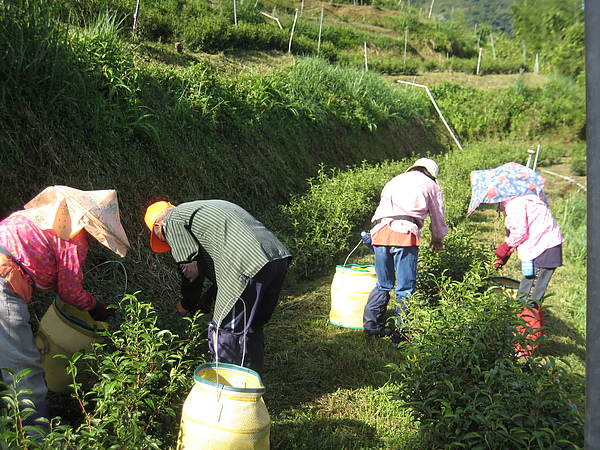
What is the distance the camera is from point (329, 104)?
10.8m

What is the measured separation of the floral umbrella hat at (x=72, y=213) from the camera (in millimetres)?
2838

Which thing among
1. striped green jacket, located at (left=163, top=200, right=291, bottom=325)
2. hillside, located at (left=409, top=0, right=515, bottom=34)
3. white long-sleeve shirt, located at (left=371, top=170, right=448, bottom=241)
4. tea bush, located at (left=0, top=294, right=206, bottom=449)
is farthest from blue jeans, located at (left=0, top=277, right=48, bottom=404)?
white long-sleeve shirt, located at (left=371, top=170, right=448, bottom=241)

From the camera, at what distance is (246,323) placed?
123 inches

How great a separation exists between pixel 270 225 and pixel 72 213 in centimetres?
410

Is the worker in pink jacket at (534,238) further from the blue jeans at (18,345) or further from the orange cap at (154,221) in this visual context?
the blue jeans at (18,345)

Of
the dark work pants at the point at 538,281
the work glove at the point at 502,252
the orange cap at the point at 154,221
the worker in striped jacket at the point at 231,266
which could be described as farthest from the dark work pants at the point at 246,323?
the work glove at the point at 502,252

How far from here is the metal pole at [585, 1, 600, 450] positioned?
1144 mm

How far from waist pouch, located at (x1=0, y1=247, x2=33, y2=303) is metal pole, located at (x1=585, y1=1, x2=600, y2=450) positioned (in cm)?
263

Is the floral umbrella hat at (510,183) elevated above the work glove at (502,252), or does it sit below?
above

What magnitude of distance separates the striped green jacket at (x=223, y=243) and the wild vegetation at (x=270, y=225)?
40cm

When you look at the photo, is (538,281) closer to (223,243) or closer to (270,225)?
(223,243)

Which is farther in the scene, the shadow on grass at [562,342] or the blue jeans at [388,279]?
the shadow on grass at [562,342]

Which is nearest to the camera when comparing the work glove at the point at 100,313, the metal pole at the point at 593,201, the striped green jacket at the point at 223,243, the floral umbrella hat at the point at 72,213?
the metal pole at the point at 593,201

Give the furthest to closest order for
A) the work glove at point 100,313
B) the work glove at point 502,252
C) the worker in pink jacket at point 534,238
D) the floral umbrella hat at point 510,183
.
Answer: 1. the work glove at point 502,252
2. the floral umbrella hat at point 510,183
3. the worker in pink jacket at point 534,238
4. the work glove at point 100,313
